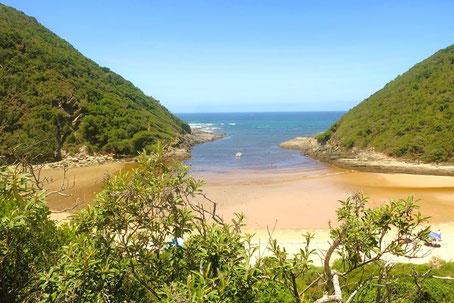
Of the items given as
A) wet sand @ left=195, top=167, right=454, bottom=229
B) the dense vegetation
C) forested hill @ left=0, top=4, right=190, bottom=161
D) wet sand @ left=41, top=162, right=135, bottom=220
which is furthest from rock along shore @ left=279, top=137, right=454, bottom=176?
the dense vegetation

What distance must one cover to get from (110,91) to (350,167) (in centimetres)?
4341

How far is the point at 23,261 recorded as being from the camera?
436 cm

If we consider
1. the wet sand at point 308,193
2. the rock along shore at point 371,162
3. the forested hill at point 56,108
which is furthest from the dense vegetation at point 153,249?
the rock along shore at point 371,162

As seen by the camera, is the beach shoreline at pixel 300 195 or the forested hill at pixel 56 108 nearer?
the beach shoreline at pixel 300 195

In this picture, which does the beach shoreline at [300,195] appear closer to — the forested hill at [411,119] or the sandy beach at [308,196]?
the sandy beach at [308,196]

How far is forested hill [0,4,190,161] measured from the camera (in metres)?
34.4

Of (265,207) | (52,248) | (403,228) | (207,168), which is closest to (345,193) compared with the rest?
(265,207)

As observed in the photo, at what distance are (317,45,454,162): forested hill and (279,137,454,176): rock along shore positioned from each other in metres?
1.21

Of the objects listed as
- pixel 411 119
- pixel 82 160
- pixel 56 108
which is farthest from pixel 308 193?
pixel 56 108

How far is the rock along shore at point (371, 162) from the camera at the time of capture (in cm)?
2941

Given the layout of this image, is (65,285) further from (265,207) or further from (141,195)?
(265,207)

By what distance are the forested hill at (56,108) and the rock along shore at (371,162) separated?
78.2 ft

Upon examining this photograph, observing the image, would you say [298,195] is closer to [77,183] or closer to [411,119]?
[77,183]

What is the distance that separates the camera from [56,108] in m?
37.8
